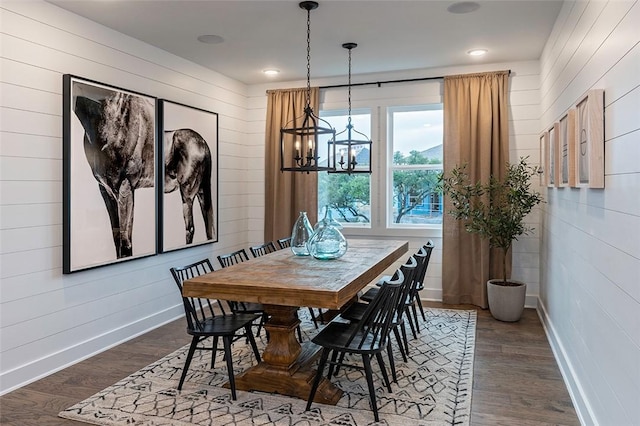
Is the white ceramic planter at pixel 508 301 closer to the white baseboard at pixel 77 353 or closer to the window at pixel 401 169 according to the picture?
the window at pixel 401 169

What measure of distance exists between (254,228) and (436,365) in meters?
3.40

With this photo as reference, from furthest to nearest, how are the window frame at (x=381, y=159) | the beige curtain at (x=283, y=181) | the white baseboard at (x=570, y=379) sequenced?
the beige curtain at (x=283, y=181)
the window frame at (x=381, y=159)
the white baseboard at (x=570, y=379)

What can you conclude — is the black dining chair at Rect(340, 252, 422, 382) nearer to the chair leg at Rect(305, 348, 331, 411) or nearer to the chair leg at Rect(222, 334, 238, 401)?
the chair leg at Rect(305, 348, 331, 411)

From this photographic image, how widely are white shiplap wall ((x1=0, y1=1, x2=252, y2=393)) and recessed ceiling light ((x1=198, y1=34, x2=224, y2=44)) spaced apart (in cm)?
54

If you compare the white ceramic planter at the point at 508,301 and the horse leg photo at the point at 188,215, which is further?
the horse leg photo at the point at 188,215

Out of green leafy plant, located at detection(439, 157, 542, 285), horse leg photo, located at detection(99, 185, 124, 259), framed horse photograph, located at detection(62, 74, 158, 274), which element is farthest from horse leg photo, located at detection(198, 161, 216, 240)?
green leafy plant, located at detection(439, 157, 542, 285)

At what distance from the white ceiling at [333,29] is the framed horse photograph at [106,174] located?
66cm

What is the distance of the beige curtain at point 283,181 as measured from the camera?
19.0ft

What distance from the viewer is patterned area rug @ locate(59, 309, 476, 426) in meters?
2.66

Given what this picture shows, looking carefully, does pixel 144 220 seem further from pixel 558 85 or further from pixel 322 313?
pixel 558 85

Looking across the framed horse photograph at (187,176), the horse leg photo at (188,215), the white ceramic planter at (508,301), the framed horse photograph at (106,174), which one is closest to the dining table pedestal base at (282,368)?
the framed horse photograph at (106,174)

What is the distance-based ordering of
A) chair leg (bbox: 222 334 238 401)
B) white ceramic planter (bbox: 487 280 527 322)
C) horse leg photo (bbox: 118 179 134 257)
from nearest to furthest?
chair leg (bbox: 222 334 238 401)
horse leg photo (bbox: 118 179 134 257)
white ceramic planter (bbox: 487 280 527 322)

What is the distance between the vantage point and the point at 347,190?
598cm

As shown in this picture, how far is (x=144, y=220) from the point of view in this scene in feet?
14.1
